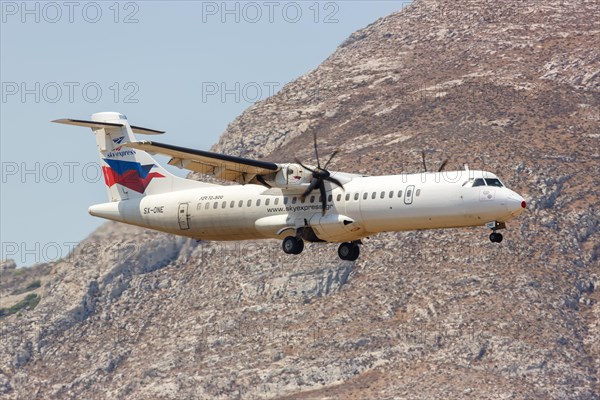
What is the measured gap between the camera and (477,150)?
477 ft

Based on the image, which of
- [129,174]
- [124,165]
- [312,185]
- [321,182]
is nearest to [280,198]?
[312,185]

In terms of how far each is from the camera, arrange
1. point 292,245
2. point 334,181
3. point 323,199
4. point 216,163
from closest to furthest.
A: point 323,199
point 334,181
point 292,245
point 216,163

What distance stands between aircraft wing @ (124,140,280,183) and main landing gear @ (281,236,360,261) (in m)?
2.86

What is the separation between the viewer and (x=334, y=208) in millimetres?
65375

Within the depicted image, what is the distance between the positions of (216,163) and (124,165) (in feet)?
24.7

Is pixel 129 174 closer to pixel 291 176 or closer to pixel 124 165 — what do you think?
pixel 124 165

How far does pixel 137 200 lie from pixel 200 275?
8125cm

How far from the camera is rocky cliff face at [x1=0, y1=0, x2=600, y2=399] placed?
441 feet

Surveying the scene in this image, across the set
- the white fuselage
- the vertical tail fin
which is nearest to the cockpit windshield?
the white fuselage

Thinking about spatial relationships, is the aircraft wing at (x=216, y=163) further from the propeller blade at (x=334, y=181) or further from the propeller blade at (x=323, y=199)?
the propeller blade at (x=334, y=181)

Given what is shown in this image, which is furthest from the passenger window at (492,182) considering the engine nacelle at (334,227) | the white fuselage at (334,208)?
the engine nacelle at (334,227)

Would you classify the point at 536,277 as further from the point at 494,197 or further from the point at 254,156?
the point at 494,197

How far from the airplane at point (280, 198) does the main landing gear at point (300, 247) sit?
0.04m

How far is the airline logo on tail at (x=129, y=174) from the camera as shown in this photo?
237ft
